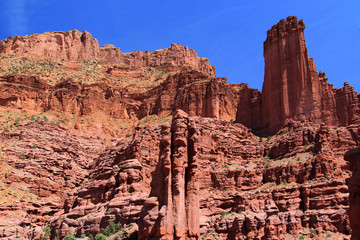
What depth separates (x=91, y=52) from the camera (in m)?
138

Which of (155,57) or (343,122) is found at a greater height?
(155,57)

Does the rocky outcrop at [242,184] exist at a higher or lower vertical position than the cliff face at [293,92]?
lower

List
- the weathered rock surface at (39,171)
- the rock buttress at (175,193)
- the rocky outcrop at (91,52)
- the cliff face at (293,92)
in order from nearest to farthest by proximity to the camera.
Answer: the rock buttress at (175,193) < the weathered rock surface at (39,171) < the cliff face at (293,92) < the rocky outcrop at (91,52)

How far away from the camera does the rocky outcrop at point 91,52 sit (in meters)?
130

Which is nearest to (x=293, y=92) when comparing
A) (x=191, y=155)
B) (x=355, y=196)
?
(x=191, y=155)

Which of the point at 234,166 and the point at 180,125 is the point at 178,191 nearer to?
the point at 180,125

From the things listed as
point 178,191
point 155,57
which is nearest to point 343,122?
point 178,191

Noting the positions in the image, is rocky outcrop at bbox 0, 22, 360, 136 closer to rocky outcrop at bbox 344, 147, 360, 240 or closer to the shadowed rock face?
the shadowed rock face

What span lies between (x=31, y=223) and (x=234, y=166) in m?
30.8

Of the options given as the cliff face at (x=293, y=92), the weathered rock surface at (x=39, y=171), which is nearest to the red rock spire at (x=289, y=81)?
the cliff face at (x=293, y=92)

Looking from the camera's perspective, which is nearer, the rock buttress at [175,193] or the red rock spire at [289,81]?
the rock buttress at [175,193]

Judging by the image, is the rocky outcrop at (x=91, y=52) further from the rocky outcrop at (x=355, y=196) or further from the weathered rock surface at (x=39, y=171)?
the rocky outcrop at (x=355, y=196)

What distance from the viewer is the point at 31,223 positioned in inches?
2411

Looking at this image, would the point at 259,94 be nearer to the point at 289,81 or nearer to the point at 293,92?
the point at 289,81
